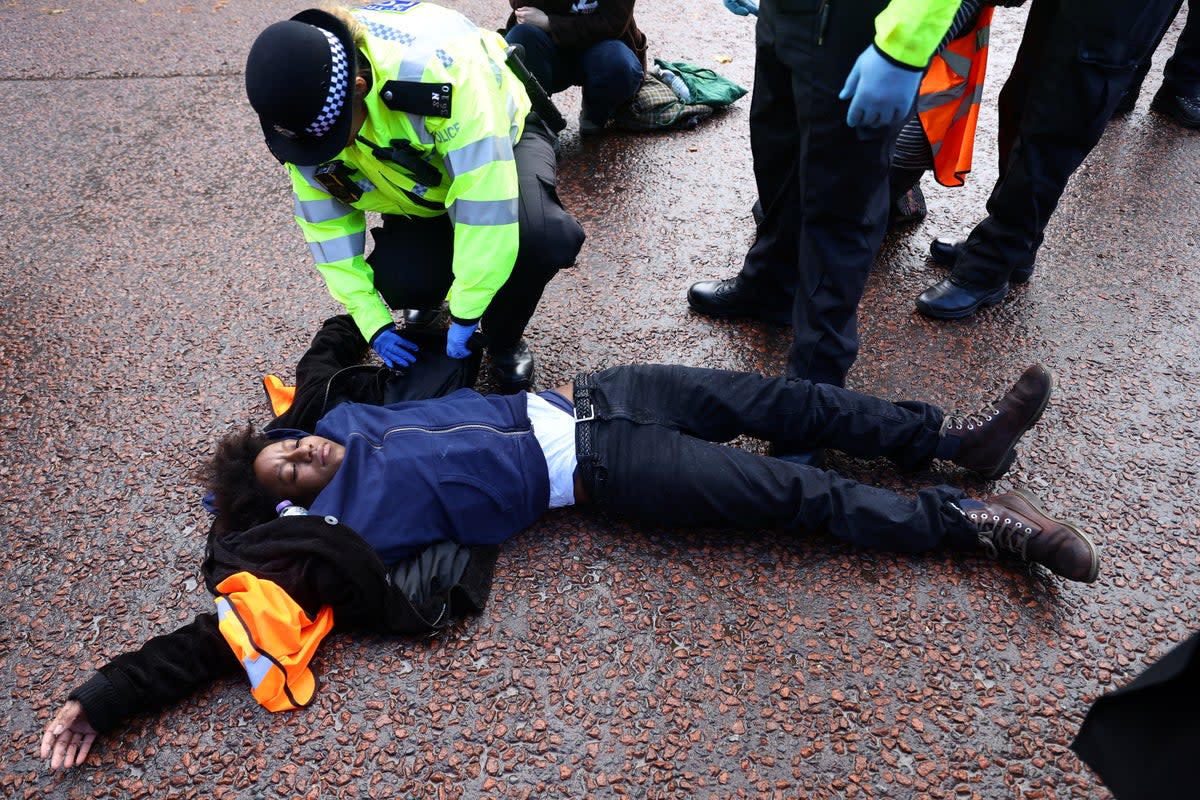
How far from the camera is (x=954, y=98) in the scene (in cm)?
271

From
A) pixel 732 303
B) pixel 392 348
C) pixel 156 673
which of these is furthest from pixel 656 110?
pixel 156 673

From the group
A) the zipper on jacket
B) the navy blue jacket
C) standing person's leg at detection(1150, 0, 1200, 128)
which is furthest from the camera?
standing person's leg at detection(1150, 0, 1200, 128)

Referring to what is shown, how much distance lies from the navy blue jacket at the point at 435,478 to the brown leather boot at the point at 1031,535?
1174 millimetres

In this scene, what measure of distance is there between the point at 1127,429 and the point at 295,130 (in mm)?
2600

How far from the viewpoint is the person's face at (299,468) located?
2.16 m

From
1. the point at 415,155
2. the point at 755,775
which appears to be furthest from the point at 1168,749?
the point at 415,155

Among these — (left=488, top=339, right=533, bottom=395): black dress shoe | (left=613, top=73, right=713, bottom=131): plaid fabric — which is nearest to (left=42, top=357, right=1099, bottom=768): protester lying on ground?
(left=488, top=339, right=533, bottom=395): black dress shoe

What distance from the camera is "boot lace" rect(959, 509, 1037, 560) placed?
1.99 metres

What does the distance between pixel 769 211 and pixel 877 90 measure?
2.87 ft

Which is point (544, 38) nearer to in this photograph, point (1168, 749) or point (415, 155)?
point (415, 155)

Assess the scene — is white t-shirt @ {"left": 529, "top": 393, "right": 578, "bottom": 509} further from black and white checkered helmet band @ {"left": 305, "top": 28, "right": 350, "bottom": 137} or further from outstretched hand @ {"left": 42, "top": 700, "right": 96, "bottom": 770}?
outstretched hand @ {"left": 42, "top": 700, "right": 96, "bottom": 770}

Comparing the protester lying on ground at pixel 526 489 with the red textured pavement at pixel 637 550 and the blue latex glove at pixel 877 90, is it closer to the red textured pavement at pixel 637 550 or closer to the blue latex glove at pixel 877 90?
the red textured pavement at pixel 637 550

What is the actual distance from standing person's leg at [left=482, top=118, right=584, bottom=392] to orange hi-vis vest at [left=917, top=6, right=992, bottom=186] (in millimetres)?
1241

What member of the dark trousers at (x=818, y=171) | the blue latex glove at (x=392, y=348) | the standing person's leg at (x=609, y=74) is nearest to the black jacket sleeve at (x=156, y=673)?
the blue latex glove at (x=392, y=348)
